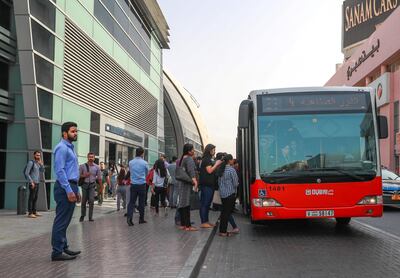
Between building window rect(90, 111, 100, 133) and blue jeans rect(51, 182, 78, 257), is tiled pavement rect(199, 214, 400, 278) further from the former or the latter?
building window rect(90, 111, 100, 133)

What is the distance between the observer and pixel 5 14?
15328 mm

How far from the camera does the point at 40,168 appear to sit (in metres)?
13.9

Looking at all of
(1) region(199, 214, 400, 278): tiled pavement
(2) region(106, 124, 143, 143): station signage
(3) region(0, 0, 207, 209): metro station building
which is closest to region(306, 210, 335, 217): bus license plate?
(1) region(199, 214, 400, 278): tiled pavement

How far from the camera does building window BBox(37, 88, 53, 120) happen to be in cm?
1523

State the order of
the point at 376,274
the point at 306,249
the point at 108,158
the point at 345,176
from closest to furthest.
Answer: the point at 376,274, the point at 306,249, the point at 345,176, the point at 108,158

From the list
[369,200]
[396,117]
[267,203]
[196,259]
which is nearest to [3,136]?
[267,203]

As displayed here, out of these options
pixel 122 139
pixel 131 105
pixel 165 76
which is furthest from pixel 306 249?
pixel 165 76

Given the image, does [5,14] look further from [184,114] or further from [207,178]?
[184,114]

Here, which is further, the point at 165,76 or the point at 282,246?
the point at 165,76

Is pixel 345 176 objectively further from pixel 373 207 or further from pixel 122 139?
pixel 122 139

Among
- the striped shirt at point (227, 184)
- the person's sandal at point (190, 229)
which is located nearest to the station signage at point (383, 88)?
the striped shirt at point (227, 184)

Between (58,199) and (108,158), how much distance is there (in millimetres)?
16964

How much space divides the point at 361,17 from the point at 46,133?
168 feet

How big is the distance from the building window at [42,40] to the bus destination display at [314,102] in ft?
26.0
